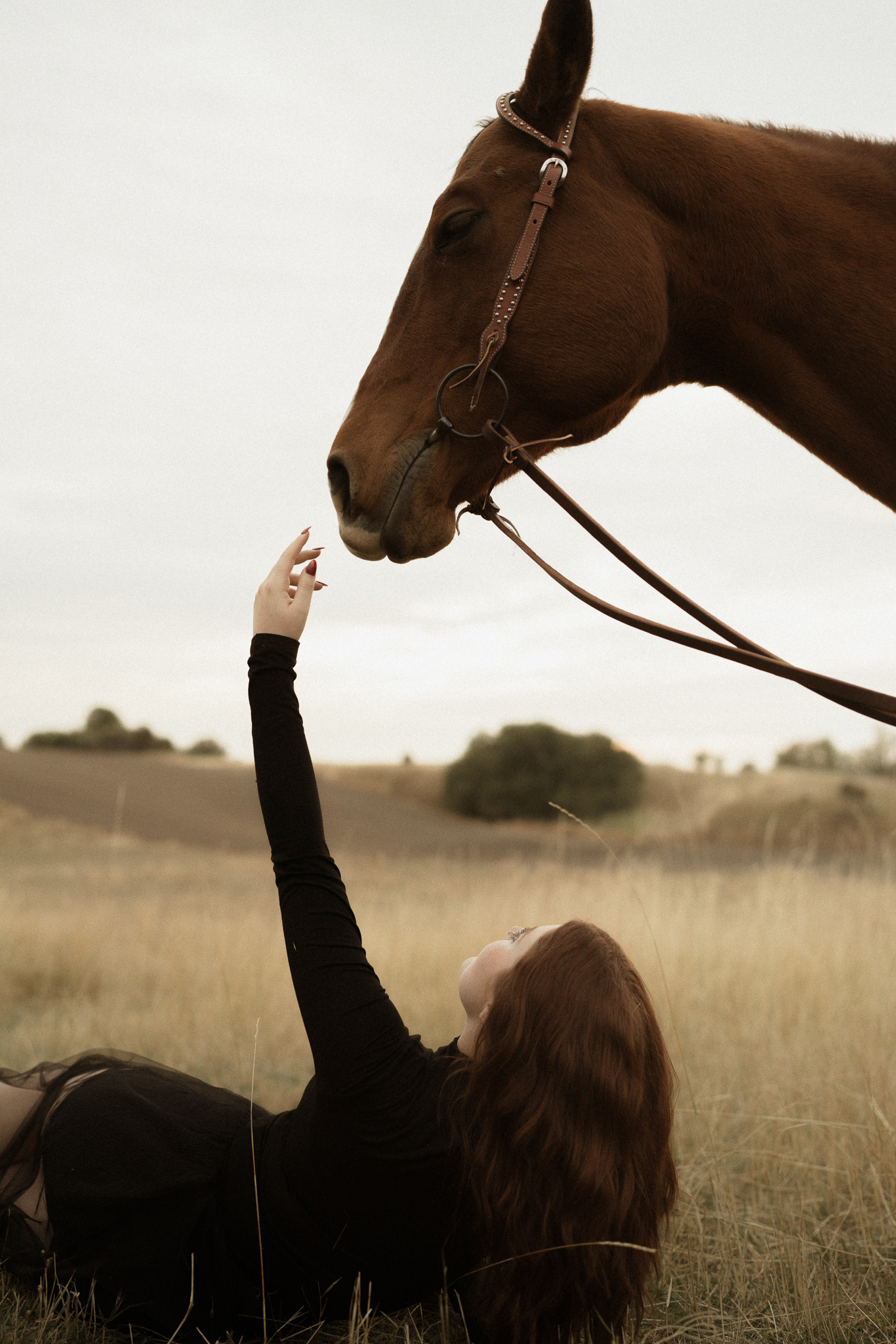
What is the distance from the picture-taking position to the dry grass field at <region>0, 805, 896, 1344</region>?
7.36 ft

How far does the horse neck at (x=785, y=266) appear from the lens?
2037mm

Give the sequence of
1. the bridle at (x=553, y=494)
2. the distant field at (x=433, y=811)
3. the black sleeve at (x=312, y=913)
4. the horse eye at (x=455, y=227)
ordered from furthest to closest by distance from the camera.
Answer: the distant field at (x=433, y=811) < the horse eye at (x=455, y=227) < the bridle at (x=553, y=494) < the black sleeve at (x=312, y=913)

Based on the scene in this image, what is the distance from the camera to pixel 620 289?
214cm

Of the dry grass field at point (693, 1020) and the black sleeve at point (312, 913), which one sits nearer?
the black sleeve at point (312, 913)

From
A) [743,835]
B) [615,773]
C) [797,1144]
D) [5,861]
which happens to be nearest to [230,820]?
[5,861]

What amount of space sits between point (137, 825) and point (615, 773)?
12.9 meters

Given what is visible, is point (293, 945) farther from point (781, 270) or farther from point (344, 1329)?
point (781, 270)

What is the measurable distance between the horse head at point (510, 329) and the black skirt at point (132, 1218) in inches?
55.3

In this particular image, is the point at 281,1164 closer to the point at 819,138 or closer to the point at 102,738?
the point at 819,138

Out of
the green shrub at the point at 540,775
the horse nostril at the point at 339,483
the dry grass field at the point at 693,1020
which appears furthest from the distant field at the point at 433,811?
the horse nostril at the point at 339,483

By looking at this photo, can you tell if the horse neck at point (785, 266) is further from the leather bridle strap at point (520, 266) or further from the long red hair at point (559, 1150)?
the long red hair at point (559, 1150)

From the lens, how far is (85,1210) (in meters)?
1.88

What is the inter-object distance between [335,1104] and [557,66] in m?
2.37

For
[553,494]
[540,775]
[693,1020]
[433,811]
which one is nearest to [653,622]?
[553,494]
